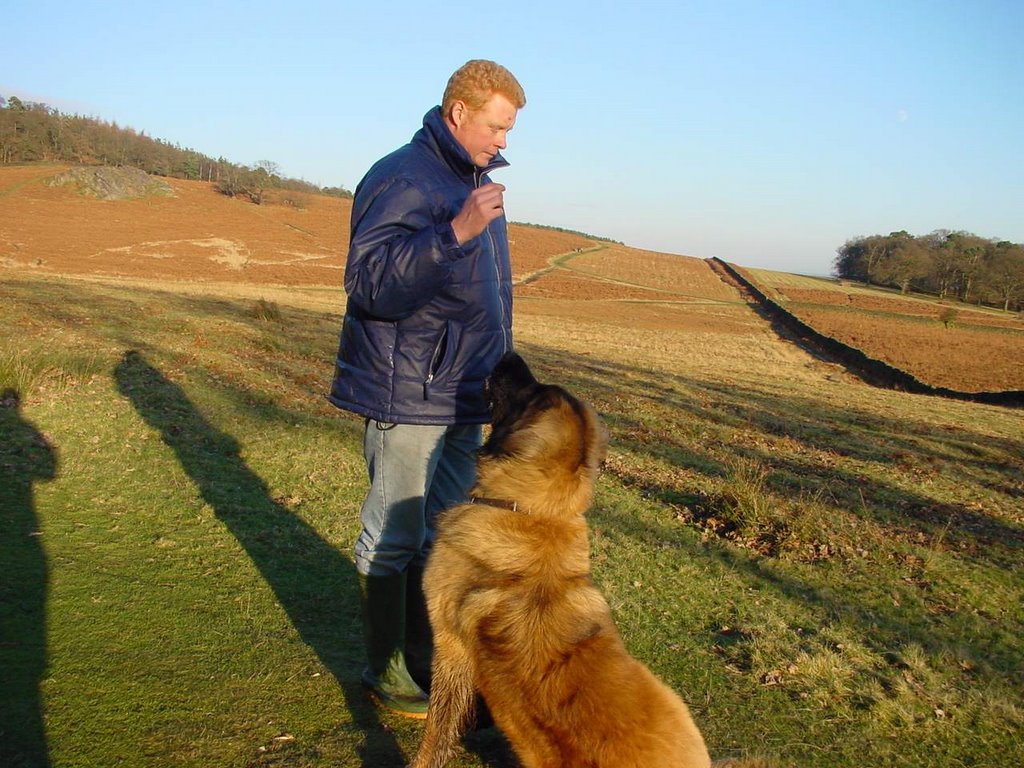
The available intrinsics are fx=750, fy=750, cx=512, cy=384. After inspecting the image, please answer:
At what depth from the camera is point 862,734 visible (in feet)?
12.2

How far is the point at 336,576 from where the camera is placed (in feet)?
16.8

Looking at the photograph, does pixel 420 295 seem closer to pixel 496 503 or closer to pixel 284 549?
pixel 496 503

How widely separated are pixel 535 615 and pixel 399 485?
3.02 ft

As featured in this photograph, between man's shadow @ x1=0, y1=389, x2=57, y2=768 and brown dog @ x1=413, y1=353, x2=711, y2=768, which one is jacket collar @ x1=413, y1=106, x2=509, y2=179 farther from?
man's shadow @ x1=0, y1=389, x2=57, y2=768

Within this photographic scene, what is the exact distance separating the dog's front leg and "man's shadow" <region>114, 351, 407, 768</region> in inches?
12.4

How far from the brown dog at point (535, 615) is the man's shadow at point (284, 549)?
84 cm

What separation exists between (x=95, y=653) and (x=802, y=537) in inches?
211

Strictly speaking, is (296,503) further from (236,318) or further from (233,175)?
(233,175)

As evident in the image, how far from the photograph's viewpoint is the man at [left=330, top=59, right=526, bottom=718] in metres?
2.89

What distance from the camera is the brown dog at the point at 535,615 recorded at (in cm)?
242

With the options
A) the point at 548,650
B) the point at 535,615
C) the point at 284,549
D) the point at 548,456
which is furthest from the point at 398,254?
the point at 284,549

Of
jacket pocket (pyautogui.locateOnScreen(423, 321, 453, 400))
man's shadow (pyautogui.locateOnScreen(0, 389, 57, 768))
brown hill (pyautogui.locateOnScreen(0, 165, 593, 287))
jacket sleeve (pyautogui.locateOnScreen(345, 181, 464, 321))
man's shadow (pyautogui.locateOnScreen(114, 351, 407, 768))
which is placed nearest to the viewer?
jacket sleeve (pyautogui.locateOnScreen(345, 181, 464, 321))

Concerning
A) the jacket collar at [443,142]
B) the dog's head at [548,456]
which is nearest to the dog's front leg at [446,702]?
the dog's head at [548,456]

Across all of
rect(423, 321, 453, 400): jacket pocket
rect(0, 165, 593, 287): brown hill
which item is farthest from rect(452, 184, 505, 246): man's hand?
rect(0, 165, 593, 287): brown hill
